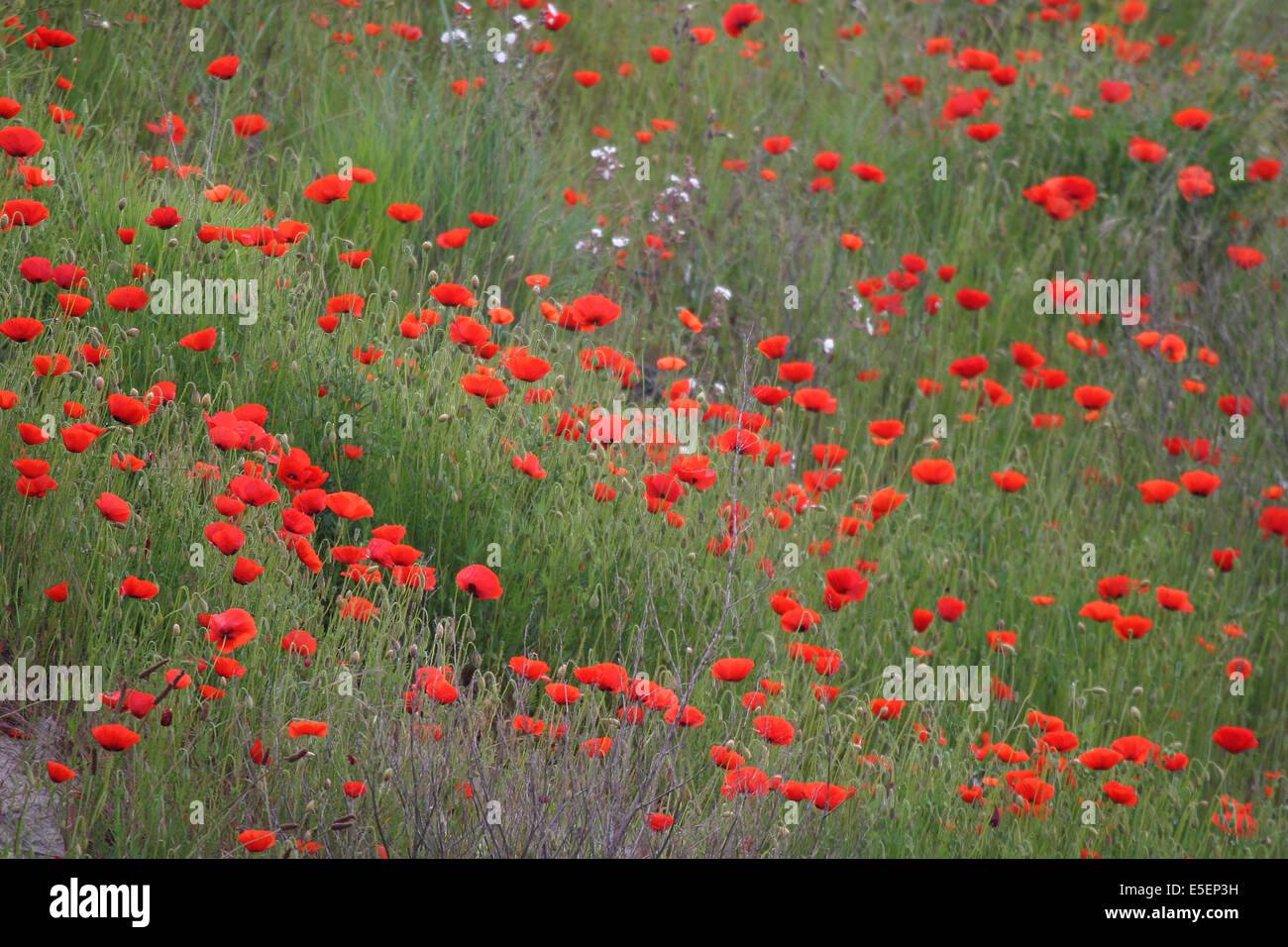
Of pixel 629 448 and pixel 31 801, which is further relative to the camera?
pixel 629 448

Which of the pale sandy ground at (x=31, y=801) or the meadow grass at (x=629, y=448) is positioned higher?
the meadow grass at (x=629, y=448)

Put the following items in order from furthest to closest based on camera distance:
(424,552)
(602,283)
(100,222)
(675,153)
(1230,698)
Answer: (675,153), (602,283), (1230,698), (100,222), (424,552)

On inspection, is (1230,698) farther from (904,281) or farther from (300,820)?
(300,820)

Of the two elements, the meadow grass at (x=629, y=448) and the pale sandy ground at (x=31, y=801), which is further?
the meadow grass at (x=629, y=448)

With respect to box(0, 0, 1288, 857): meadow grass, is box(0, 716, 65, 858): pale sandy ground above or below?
below

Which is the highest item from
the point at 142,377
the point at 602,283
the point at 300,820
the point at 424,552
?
the point at 602,283

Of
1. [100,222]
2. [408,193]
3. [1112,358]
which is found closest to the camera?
[100,222]

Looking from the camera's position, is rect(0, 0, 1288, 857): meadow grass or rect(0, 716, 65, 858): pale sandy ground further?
rect(0, 0, 1288, 857): meadow grass

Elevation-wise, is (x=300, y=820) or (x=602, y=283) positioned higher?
(x=602, y=283)

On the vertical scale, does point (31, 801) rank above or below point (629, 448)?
below
